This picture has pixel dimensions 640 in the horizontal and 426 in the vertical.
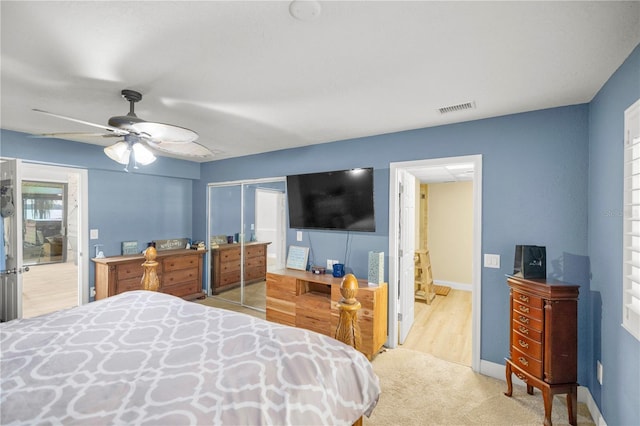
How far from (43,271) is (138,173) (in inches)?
156

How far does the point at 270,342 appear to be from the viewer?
161cm

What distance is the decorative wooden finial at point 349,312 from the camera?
1.79m

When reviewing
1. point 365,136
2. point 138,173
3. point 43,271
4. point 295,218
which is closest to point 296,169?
point 295,218

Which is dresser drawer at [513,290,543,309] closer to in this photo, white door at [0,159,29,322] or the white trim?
the white trim

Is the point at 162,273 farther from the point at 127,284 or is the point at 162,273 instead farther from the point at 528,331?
the point at 528,331

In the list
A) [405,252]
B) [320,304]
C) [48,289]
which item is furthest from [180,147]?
[48,289]

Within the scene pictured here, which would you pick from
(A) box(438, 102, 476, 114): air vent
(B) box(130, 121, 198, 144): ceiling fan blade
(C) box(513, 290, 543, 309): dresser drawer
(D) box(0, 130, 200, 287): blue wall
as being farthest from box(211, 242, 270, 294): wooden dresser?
(C) box(513, 290, 543, 309): dresser drawer

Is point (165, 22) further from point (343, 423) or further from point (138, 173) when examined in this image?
point (138, 173)

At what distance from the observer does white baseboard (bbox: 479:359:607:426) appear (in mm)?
2082

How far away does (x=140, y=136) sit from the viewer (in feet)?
7.18

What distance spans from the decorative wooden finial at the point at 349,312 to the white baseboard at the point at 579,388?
5.95ft

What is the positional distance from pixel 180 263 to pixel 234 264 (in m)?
0.97

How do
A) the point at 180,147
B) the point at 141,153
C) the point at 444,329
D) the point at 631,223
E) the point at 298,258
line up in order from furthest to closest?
the point at 298,258, the point at 444,329, the point at 180,147, the point at 141,153, the point at 631,223

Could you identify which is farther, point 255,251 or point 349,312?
point 255,251
